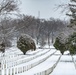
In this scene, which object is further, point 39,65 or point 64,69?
point 39,65

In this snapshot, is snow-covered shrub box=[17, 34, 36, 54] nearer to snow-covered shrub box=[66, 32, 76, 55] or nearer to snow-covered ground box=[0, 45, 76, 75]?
snow-covered ground box=[0, 45, 76, 75]

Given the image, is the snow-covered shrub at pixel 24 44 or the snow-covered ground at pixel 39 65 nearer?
the snow-covered ground at pixel 39 65

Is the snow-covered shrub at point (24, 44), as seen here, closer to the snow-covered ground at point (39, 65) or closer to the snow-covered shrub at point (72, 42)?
the snow-covered ground at point (39, 65)

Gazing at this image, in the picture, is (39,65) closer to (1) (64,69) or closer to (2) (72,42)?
(1) (64,69)

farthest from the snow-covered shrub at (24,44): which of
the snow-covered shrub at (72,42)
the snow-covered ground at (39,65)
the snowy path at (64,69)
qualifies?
the snow-covered shrub at (72,42)

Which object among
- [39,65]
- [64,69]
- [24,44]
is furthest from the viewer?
[24,44]

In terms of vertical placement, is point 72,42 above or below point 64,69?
above

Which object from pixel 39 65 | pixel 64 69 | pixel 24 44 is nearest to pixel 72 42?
pixel 64 69

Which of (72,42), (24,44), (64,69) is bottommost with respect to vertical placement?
(64,69)

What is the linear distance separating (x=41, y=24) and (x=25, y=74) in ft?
341

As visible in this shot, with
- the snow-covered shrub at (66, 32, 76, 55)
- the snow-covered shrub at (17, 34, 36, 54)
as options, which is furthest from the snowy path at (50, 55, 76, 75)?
the snow-covered shrub at (17, 34, 36, 54)

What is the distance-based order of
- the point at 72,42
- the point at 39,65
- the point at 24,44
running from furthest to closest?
the point at 24,44
the point at 39,65
the point at 72,42

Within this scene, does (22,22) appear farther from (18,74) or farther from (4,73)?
(4,73)

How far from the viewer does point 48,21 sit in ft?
427
